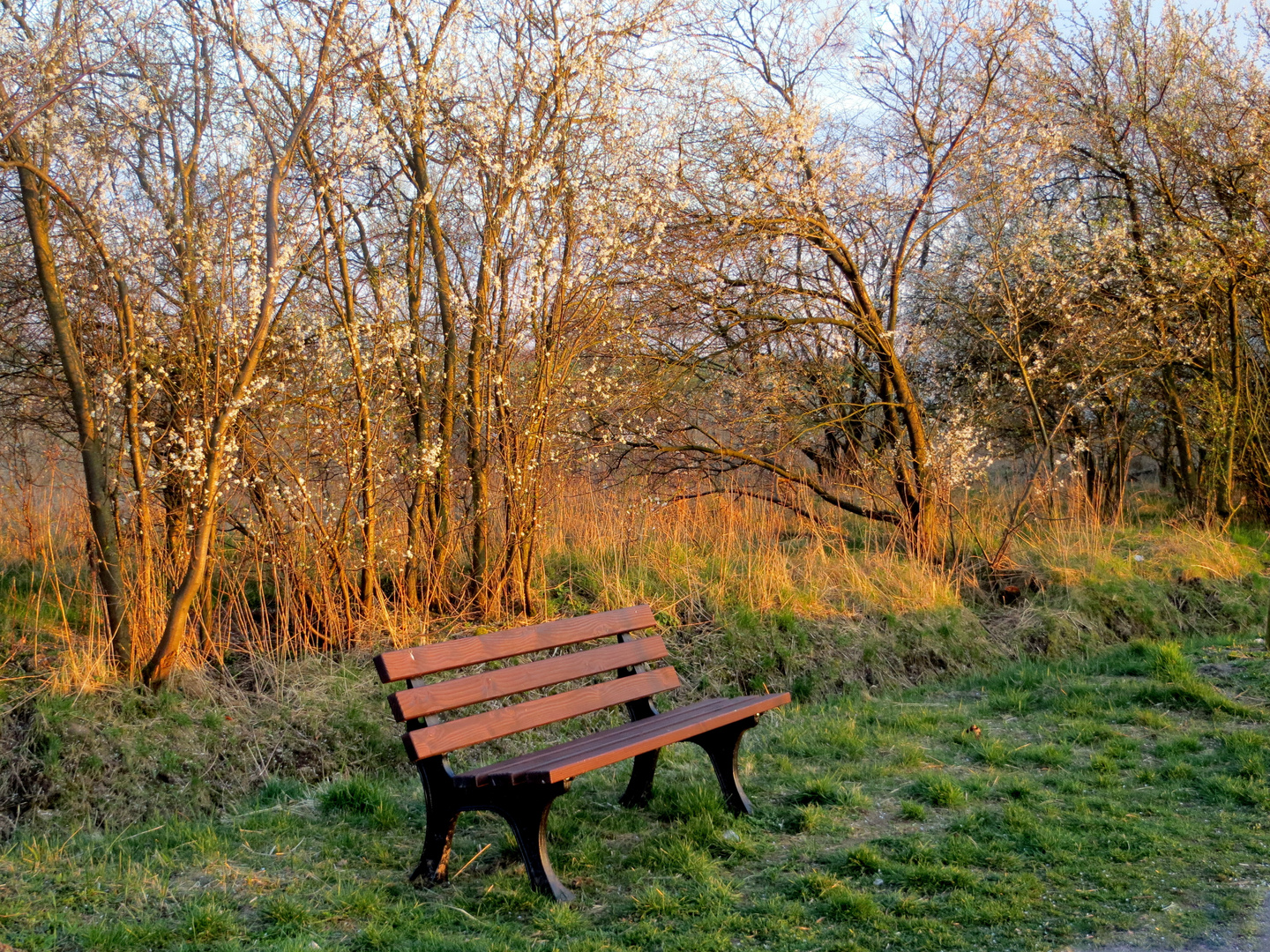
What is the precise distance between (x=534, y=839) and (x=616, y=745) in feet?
1.37

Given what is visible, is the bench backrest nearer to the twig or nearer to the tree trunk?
the twig

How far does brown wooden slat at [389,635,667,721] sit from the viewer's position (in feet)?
11.4

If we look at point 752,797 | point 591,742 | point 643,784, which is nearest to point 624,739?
point 591,742

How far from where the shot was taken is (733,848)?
12.4 ft

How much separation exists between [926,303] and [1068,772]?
25.1 ft

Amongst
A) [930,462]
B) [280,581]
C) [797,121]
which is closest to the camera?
[280,581]

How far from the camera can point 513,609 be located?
257 inches

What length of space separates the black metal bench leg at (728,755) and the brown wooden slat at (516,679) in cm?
49

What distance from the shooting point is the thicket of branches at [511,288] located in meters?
5.27

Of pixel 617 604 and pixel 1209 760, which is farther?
pixel 617 604

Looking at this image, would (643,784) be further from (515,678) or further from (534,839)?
(534,839)

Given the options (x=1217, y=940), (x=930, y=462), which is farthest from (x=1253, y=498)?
(x=1217, y=940)

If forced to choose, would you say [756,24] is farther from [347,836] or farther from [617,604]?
[347,836]

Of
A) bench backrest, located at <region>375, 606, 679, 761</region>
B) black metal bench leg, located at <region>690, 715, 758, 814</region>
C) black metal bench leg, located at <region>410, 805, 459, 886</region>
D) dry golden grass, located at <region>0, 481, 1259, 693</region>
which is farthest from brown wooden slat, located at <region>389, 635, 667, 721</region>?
dry golden grass, located at <region>0, 481, 1259, 693</region>
